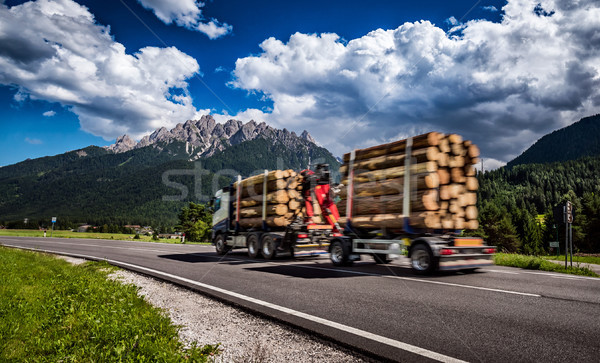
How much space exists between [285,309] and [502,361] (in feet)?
9.87

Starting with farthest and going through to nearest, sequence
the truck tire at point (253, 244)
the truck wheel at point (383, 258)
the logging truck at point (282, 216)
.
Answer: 1. the truck tire at point (253, 244)
2. the logging truck at point (282, 216)
3. the truck wheel at point (383, 258)

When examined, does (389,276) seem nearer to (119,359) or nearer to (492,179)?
(119,359)

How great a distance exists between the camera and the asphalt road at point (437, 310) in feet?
11.7

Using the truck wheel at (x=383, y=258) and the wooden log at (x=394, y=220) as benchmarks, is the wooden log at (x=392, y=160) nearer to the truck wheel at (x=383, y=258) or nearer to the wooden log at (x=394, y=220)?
the wooden log at (x=394, y=220)

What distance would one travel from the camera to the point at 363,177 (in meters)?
11.2

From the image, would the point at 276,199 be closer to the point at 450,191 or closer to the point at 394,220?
the point at 394,220

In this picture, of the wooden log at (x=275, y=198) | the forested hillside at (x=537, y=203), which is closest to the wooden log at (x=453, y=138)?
the wooden log at (x=275, y=198)

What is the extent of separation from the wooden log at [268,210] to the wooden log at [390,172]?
342 centimetres

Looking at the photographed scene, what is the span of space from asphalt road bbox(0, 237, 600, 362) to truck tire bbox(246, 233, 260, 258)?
5605 millimetres

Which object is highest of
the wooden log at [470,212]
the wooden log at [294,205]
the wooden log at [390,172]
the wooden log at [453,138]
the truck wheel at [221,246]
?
the wooden log at [453,138]

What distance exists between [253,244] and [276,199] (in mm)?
2241

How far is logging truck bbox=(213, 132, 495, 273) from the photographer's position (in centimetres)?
926

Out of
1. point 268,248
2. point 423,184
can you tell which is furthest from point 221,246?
point 423,184

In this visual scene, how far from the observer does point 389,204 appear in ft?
33.3
